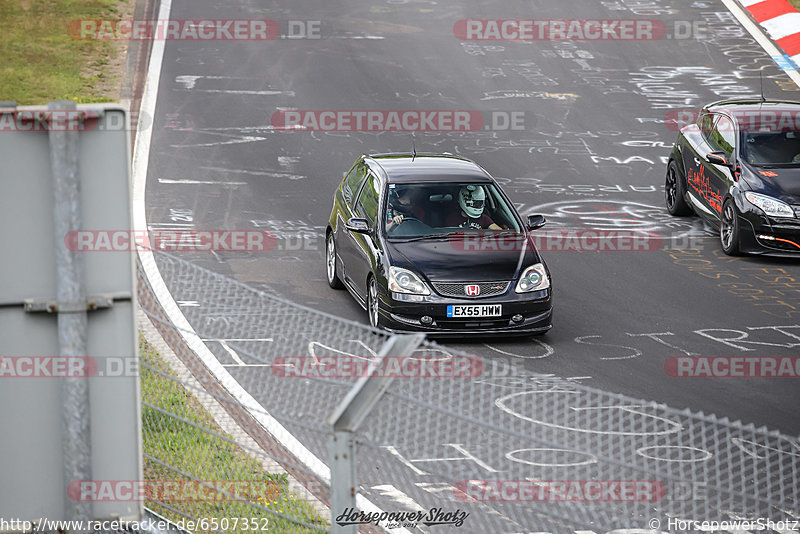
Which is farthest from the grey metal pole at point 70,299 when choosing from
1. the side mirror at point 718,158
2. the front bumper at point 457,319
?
the side mirror at point 718,158

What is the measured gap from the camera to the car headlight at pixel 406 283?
11.3m

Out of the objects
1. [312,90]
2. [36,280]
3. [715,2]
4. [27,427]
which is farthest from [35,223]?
[715,2]

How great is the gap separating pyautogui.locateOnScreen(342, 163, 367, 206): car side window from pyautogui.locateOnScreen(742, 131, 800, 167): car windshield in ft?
17.5

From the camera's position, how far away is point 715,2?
3020 centimetres

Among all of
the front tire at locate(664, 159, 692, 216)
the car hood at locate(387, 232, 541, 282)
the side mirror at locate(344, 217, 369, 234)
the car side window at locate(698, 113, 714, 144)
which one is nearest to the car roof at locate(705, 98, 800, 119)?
the car side window at locate(698, 113, 714, 144)

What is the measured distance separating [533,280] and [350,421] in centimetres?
743

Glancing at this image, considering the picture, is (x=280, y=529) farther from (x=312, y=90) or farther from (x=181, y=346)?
(x=312, y=90)

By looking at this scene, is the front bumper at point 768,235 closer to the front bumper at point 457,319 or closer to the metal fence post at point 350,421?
the front bumper at point 457,319

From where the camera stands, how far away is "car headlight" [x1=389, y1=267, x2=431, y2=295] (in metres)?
11.3

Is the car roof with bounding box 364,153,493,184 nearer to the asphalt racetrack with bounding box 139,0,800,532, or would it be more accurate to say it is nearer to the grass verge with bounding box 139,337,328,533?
the asphalt racetrack with bounding box 139,0,800,532

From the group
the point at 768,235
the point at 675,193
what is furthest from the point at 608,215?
the point at 768,235

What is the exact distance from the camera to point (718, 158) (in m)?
15.0

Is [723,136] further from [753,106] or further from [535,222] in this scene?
[535,222]

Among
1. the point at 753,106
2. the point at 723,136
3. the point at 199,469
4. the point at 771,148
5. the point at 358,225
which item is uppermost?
the point at 753,106
